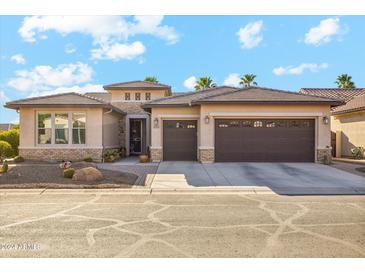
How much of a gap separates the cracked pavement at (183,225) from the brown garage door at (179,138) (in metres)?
9.27

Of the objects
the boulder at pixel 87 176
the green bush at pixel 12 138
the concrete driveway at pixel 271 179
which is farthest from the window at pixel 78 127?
the boulder at pixel 87 176

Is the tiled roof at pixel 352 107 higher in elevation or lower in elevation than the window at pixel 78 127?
higher

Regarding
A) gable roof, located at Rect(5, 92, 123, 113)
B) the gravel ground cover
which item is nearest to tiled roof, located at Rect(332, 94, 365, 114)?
the gravel ground cover

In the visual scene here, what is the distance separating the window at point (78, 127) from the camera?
1794cm

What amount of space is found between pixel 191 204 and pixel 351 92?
80.4ft

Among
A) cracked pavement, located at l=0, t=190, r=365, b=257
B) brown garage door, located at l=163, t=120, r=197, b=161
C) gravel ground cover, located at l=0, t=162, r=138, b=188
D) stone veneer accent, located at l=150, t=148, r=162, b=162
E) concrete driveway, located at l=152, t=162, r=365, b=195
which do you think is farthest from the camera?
brown garage door, located at l=163, t=120, r=197, b=161

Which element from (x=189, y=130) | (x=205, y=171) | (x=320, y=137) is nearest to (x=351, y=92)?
(x=320, y=137)

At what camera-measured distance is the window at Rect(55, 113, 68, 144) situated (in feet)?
58.8

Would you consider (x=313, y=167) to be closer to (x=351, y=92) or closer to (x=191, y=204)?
(x=191, y=204)

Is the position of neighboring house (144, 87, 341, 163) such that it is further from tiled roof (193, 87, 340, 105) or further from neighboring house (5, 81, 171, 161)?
neighboring house (5, 81, 171, 161)

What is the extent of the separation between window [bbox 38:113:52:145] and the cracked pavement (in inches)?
373

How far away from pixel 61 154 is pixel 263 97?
12345 mm

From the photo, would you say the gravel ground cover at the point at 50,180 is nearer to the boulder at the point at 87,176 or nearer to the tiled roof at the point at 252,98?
the boulder at the point at 87,176

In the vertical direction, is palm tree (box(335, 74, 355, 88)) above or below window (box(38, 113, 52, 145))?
above
